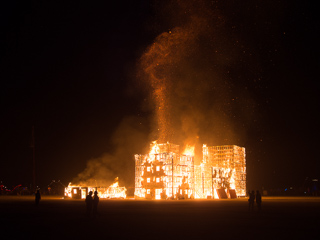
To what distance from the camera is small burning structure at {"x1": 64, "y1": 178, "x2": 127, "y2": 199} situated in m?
44.8

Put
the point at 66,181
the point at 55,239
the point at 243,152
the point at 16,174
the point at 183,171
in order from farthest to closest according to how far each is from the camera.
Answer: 1. the point at 16,174
2. the point at 66,181
3. the point at 243,152
4. the point at 183,171
5. the point at 55,239

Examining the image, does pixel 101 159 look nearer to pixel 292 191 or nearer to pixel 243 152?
pixel 243 152

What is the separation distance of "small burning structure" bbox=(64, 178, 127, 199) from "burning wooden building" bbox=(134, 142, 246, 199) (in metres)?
3.04

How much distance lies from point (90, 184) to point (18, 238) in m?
39.0

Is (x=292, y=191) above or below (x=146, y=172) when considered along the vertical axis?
below

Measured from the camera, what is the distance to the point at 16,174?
7975cm

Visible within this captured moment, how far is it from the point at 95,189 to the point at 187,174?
11.6m

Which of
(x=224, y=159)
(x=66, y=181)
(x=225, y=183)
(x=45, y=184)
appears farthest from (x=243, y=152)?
(x=45, y=184)

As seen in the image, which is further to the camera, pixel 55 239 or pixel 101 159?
pixel 101 159

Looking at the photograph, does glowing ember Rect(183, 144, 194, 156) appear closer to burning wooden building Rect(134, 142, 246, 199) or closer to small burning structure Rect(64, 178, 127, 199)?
burning wooden building Rect(134, 142, 246, 199)

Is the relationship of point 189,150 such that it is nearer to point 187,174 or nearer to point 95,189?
point 187,174

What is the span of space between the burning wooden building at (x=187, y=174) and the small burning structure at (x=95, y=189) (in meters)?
3.04

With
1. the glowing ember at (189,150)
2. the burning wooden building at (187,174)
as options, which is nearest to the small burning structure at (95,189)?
the burning wooden building at (187,174)

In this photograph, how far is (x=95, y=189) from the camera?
44.7 meters
